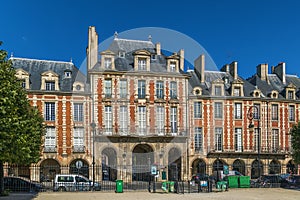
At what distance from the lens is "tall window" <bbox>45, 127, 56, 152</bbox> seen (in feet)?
95.6

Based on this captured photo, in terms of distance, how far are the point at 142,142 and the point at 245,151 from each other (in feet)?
32.9

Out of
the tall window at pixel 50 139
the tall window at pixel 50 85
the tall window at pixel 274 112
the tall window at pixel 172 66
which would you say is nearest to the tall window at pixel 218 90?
the tall window at pixel 172 66

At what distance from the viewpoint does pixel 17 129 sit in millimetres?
15312

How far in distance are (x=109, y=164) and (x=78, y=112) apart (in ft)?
17.9

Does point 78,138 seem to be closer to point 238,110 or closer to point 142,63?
point 142,63

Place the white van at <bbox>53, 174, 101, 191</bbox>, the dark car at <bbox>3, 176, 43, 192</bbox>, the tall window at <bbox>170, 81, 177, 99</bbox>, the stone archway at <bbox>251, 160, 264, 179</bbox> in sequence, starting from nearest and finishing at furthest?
the dark car at <bbox>3, 176, 43, 192</bbox>
the white van at <bbox>53, 174, 101, 191</bbox>
the tall window at <bbox>170, 81, 177, 99</bbox>
the stone archway at <bbox>251, 160, 264, 179</bbox>

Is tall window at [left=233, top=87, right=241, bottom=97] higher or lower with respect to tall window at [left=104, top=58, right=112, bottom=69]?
lower

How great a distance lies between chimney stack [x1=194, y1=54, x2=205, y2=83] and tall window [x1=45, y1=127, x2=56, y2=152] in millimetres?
15070

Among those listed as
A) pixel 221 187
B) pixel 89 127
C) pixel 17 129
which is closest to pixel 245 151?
pixel 221 187

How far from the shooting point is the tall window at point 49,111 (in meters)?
29.4

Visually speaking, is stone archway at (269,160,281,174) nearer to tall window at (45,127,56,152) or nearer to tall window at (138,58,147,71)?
tall window at (138,58,147,71)

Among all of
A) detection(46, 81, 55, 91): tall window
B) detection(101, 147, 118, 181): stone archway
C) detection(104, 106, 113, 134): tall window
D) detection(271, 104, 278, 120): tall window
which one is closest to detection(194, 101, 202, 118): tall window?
detection(271, 104, 278, 120): tall window

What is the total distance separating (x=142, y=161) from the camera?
1240 inches

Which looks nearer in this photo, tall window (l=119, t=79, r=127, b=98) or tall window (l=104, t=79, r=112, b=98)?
tall window (l=104, t=79, r=112, b=98)
